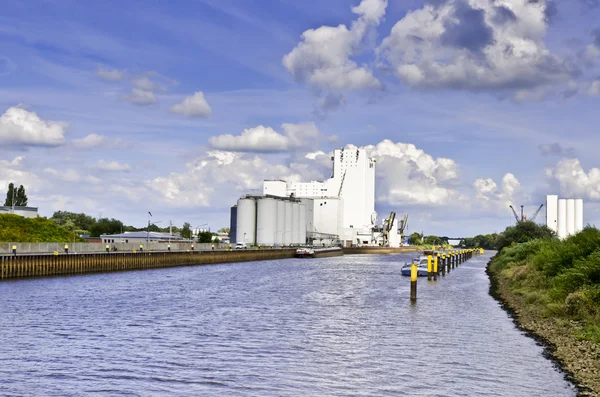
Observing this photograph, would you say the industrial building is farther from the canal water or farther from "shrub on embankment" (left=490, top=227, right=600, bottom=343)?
→ the canal water

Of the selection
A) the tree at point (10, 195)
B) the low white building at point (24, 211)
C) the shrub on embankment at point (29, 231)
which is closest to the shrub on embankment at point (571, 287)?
the shrub on embankment at point (29, 231)

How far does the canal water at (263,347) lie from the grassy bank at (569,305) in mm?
905

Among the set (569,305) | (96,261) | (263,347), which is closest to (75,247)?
(96,261)

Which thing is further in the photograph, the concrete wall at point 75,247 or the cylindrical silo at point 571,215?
the cylindrical silo at point 571,215

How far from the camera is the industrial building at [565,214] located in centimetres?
15525

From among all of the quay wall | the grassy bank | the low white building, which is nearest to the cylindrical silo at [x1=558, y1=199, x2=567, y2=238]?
the quay wall

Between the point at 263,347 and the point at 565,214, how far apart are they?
140 metres

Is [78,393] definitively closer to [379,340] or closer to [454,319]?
[379,340]

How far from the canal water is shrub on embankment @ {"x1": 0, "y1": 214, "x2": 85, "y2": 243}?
1965 inches

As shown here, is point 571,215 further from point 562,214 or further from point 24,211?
point 24,211

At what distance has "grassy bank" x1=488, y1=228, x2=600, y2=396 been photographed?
24438 millimetres

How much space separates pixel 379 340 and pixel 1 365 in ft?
49.8

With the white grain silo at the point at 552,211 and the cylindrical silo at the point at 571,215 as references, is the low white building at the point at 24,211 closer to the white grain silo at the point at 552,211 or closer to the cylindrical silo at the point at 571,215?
the white grain silo at the point at 552,211

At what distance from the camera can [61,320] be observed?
3675cm
